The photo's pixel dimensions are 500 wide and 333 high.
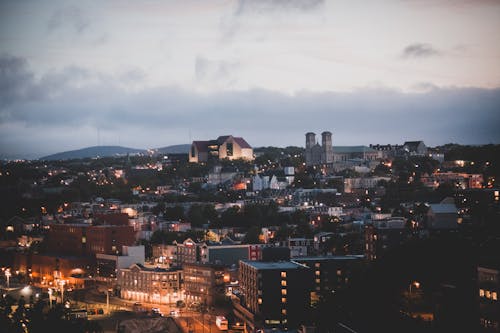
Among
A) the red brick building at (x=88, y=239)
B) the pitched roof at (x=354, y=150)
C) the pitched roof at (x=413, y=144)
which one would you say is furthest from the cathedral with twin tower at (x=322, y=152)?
the red brick building at (x=88, y=239)

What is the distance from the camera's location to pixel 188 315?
24.0m

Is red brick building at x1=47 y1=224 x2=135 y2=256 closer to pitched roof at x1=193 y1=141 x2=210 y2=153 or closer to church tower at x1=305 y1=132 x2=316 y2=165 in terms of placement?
pitched roof at x1=193 y1=141 x2=210 y2=153

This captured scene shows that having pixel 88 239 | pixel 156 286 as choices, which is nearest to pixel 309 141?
pixel 88 239

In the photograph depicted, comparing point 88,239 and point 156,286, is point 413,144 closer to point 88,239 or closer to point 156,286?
point 88,239

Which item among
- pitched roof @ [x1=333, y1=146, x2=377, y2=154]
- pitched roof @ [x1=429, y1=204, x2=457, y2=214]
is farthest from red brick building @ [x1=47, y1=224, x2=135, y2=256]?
pitched roof @ [x1=333, y1=146, x2=377, y2=154]

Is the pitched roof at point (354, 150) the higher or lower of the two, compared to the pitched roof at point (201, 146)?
lower

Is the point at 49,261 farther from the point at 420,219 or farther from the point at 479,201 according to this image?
the point at 479,201

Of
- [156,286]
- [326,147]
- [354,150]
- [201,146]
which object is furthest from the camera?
[354,150]

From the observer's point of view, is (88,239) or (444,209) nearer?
(444,209)

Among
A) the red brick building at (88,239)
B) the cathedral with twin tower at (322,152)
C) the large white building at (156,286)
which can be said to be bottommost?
the large white building at (156,286)

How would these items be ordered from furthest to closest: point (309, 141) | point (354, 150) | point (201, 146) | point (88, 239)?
1. point (354, 150)
2. point (309, 141)
3. point (201, 146)
4. point (88, 239)

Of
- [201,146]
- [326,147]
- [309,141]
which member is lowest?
[326,147]

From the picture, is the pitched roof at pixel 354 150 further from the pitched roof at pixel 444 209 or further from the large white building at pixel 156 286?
the large white building at pixel 156 286

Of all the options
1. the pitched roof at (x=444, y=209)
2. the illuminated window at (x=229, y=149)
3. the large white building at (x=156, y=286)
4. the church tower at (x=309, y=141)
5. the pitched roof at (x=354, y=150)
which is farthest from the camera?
the pitched roof at (x=354, y=150)
